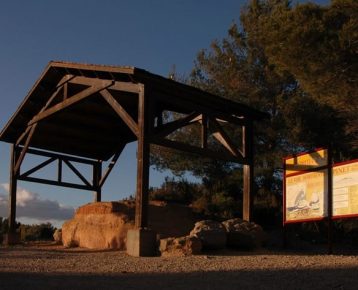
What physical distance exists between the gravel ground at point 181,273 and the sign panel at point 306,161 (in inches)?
149

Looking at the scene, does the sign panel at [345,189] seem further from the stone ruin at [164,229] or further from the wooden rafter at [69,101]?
the wooden rafter at [69,101]

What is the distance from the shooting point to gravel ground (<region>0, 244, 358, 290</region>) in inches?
346

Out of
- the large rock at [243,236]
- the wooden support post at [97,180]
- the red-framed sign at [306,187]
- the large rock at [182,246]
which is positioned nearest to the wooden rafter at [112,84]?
the large rock at [182,246]

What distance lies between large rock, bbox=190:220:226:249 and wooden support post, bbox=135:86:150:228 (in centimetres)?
132

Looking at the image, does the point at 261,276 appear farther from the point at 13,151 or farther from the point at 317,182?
the point at 13,151

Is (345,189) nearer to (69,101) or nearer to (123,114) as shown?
(123,114)

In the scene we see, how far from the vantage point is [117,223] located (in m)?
16.8

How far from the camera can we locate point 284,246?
16062 mm

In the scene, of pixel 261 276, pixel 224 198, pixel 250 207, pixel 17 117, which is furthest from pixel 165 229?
pixel 17 117

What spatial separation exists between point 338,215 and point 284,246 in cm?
227

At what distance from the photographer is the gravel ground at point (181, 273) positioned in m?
8.78

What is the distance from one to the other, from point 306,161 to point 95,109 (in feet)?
26.8

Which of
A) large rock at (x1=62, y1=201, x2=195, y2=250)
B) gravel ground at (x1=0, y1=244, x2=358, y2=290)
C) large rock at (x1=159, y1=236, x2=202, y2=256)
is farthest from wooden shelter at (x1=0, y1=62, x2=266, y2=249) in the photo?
gravel ground at (x1=0, y1=244, x2=358, y2=290)

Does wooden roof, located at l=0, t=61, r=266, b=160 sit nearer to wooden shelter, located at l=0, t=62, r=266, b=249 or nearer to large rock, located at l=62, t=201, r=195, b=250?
wooden shelter, located at l=0, t=62, r=266, b=249
